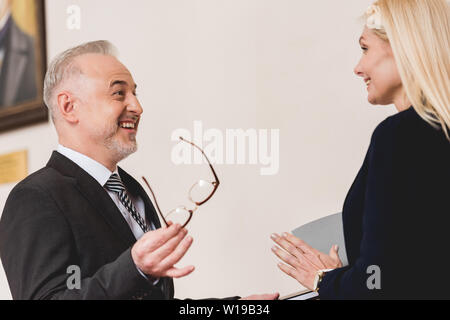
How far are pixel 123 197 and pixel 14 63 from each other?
31.3 inches

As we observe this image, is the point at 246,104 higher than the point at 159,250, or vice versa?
the point at 246,104

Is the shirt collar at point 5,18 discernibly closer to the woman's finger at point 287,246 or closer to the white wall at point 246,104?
the white wall at point 246,104

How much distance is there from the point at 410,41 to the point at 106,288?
3.14ft

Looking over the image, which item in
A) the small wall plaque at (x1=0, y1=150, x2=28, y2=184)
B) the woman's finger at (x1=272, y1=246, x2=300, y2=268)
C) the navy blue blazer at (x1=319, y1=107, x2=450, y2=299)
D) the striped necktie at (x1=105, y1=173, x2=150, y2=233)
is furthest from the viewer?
the small wall plaque at (x1=0, y1=150, x2=28, y2=184)

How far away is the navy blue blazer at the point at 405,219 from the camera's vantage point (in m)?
1.48

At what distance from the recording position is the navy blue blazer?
1481 mm

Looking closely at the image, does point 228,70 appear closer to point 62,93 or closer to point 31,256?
point 62,93

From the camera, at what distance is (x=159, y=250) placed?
1585 millimetres

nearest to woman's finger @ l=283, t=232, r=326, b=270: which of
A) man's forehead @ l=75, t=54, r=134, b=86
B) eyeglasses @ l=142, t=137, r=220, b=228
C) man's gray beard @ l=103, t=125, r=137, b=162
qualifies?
eyeglasses @ l=142, t=137, r=220, b=228

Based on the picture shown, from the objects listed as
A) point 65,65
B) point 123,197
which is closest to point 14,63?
point 65,65

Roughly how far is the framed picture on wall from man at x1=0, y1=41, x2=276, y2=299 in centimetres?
30

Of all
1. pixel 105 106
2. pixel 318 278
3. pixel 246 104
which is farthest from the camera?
pixel 246 104

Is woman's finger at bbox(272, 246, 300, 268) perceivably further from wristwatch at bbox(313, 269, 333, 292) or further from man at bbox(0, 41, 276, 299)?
man at bbox(0, 41, 276, 299)

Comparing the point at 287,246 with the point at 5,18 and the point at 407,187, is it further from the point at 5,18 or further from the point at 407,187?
the point at 5,18
